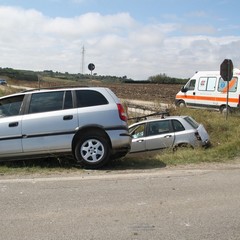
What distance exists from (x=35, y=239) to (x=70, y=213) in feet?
3.05

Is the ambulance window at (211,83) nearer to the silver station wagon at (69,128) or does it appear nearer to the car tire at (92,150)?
the silver station wagon at (69,128)

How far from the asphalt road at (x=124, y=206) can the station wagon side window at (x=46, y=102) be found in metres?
1.62

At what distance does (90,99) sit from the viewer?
8.59 metres

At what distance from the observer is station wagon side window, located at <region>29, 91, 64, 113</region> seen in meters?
8.60

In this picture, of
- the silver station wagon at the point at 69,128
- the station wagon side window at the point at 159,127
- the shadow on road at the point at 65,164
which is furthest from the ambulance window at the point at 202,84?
the silver station wagon at the point at 69,128

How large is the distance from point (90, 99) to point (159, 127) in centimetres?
490

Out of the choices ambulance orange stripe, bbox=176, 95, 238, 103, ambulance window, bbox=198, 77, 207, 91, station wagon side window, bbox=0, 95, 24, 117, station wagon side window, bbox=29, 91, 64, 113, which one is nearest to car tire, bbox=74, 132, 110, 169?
station wagon side window, bbox=29, 91, 64, 113

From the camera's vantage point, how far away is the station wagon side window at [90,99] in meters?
8.55

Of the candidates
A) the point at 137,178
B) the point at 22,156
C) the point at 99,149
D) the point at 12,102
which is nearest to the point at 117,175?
the point at 137,178

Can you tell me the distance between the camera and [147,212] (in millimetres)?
5324

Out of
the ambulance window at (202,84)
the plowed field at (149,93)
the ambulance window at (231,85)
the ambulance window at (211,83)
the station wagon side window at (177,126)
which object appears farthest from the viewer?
the plowed field at (149,93)

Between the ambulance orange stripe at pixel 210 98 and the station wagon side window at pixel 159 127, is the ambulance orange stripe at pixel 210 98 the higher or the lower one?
the higher one

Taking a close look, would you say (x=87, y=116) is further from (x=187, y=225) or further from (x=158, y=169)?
(x=187, y=225)

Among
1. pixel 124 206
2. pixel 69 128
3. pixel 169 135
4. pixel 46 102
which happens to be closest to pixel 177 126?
pixel 169 135
